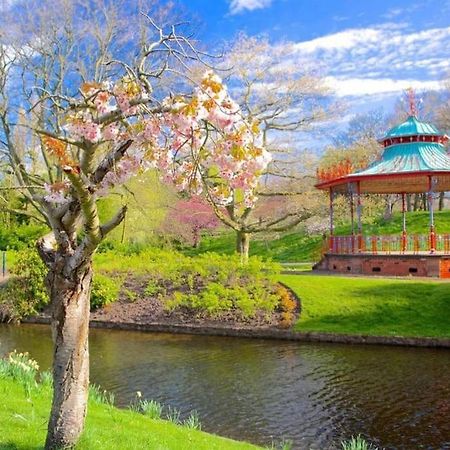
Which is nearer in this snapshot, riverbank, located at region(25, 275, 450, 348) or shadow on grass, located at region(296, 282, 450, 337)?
riverbank, located at region(25, 275, 450, 348)

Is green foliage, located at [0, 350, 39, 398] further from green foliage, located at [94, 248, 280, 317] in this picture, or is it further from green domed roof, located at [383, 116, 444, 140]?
green domed roof, located at [383, 116, 444, 140]

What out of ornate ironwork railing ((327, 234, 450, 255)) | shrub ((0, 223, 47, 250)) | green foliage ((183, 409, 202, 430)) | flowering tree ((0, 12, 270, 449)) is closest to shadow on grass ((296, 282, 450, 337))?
ornate ironwork railing ((327, 234, 450, 255))

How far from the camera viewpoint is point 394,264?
23.2 m

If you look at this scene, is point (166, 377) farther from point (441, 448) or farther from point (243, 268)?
point (243, 268)

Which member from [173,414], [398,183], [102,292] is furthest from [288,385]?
[398,183]

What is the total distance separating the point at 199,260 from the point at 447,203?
45.0 metres

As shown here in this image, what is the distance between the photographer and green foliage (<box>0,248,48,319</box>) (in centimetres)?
2283

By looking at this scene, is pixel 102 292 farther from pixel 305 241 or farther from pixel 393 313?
pixel 305 241

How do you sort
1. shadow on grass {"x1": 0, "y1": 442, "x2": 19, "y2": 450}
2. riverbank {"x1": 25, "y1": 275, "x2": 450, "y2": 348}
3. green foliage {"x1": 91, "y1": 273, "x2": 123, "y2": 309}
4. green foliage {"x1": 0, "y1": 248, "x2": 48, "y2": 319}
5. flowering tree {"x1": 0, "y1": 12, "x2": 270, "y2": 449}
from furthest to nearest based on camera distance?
1. green foliage {"x1": 0, "y1": 248, "x2": 48, "y2": 319}
2. green foliage {"x1": 91, "y1": 273, "x2": 123, "y2": 309}
3. riverbank {"x1": 25, "y1": 275, "x2": 450, "y2": 348}
4. shadow on grass {"x1": 0, "y1": 442, "x2": 19, "y2": 450}
5. flowering tree {"x1": 0, "y1": 12, "x2": 270, "y2": 449}

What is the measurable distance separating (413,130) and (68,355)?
22.1m

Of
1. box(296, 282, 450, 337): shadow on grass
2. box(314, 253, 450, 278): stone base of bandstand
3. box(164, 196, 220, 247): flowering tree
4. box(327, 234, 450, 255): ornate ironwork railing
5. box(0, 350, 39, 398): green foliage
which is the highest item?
box(164, 196, 220, 247): flowering tree

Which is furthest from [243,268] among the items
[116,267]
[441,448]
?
[441,448]

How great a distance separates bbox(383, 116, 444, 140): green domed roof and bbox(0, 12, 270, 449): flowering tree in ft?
67.0

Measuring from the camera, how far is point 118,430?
25.0ft
